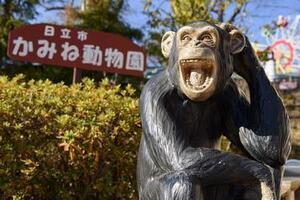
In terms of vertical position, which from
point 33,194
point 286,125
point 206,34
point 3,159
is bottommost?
point 33,194

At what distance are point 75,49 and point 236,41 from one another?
277cm

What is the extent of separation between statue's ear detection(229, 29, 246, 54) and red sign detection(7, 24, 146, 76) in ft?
8.87

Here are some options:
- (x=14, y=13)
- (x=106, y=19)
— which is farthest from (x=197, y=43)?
(x=14, y=13)

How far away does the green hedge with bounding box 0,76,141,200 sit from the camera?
9.10 ft

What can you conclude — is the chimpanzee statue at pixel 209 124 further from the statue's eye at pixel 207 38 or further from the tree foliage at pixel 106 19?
the tree foliage at pixel 106 19

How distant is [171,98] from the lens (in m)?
1.50

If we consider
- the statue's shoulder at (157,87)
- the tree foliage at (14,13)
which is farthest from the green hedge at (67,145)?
the tree foliage at (14,13)

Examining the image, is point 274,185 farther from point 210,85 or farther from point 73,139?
point 73,139

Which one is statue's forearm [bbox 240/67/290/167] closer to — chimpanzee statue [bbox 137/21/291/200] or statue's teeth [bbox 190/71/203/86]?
chimpanzee statue [bbox 137/21/291/200]

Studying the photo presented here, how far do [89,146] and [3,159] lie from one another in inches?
18.2

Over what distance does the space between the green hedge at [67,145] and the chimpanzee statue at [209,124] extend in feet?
4.10

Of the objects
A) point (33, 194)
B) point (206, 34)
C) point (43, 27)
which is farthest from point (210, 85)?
point (43, 27)

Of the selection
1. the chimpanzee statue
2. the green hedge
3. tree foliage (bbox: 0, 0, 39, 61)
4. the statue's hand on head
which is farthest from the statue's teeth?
tree foliage (bbox: 0, 0, 39, 61)

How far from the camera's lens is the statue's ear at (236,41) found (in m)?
1.51
